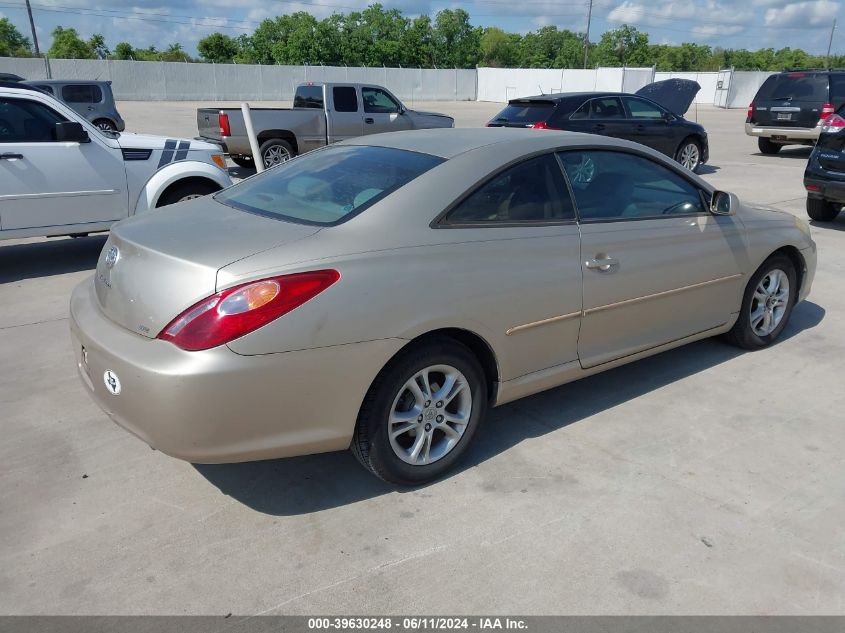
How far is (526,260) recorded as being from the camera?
3.49 metres

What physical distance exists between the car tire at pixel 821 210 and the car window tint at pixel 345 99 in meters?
8.49

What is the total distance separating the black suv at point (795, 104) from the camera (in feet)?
51.3

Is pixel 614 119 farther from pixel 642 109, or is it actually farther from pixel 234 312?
pixel 234 312

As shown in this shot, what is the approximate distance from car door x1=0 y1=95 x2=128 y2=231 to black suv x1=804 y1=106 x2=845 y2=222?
25.3 feet

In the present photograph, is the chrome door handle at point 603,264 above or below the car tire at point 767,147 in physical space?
above

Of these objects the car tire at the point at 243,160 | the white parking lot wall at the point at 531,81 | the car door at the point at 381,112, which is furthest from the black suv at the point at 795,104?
the white parking lot wall at the point at 531,81

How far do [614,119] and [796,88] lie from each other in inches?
258

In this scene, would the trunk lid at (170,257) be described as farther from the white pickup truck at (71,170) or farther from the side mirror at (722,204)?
the white pickup truck at (71,170)

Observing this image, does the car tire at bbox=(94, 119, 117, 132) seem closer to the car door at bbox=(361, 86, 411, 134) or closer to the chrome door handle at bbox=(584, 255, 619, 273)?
the car door at bbox=(361, 86, 411, 134)

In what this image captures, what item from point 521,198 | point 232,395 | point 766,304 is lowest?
point 766,304

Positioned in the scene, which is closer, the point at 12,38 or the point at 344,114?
the point at 344,114

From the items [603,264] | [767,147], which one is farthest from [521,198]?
[767,147]

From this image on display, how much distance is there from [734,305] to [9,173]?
600 cm


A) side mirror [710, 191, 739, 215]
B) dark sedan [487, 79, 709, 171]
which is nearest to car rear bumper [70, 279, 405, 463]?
side mirror [710, 191, 739, 215]
